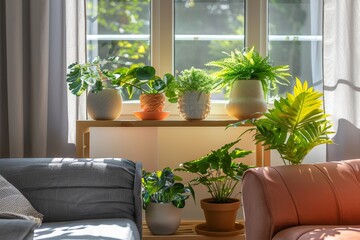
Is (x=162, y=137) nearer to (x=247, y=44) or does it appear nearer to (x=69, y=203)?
(x=247, y=44)

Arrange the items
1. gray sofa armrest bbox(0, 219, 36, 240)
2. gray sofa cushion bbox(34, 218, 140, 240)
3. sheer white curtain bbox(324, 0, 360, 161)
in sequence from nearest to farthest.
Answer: gray sofa armrest bbox(0, 219, 36, 240), gray sofa cushion bbox(34, 218, 140, 240), sheer white curtain bbox(324, 0, 360, 161)

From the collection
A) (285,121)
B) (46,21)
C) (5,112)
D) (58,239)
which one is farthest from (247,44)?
(58,239)

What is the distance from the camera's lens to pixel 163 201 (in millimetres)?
2754

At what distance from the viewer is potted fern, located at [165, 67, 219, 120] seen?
283 centimetres

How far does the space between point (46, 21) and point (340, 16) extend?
4.99ft

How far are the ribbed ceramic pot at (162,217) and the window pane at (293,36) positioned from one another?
3.31 ft

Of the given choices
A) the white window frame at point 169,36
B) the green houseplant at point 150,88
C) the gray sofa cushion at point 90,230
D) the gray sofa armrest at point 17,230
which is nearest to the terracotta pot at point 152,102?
the green houseplant at point 150,88

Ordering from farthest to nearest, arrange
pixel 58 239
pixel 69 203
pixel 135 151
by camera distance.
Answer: pixel 135 151, pixel 69 203, pixel 58 239

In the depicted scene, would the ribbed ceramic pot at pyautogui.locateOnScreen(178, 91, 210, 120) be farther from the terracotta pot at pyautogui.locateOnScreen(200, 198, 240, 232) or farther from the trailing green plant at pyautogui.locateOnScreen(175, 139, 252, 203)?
the terracotta pot at pyautogui.locateOnScreen(200, 198, 240, 232)

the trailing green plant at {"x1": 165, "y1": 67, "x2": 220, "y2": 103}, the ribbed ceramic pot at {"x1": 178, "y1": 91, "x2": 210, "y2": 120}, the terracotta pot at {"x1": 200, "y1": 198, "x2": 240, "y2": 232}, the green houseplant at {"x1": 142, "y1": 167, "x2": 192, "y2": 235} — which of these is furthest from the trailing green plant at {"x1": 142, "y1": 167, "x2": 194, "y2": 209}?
the trailing green plant at {"x1": 165, "y1": 67, "x2": 220, "y2": 103}

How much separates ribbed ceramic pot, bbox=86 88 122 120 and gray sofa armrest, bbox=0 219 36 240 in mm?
1152

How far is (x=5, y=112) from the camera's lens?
292cm

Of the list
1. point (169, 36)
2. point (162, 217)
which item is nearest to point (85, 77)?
point (169, 36)

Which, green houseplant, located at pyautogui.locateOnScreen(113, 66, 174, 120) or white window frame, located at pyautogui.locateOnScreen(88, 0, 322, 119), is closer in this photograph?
green houseplant, located at pyautogui.locateOnScreen(113, 66, 174, 120)
